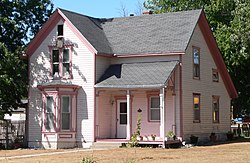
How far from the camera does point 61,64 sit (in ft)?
108

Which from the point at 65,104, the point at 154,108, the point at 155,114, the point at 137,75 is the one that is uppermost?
the point at 137,75

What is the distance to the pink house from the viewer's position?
31141 mm

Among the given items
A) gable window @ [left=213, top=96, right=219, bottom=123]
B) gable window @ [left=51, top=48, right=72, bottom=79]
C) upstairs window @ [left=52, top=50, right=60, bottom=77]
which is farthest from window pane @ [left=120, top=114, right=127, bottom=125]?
gable window @ [left=213, top=96, right=219, bottom=123]

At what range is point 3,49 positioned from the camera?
31906 millimetres

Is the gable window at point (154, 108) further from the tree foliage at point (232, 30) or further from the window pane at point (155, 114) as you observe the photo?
the tree foliage at point (232, 30)

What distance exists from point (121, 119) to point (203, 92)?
19.9ft

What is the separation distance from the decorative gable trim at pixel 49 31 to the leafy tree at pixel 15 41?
77 cm

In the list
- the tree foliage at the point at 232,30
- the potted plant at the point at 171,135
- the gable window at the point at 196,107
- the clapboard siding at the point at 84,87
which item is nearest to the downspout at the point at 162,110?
the potted plant at the point at 171,135

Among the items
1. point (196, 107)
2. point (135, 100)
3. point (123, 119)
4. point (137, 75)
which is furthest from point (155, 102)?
point (196, 107)

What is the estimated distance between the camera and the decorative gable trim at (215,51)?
34.5 metres

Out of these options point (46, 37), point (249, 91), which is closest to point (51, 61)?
point (46, 37)

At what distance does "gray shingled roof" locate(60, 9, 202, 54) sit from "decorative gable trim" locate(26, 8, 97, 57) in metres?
0.32

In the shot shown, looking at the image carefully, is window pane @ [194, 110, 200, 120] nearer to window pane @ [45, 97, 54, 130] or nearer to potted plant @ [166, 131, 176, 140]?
potted plant @ [166, 131, 176, 140]

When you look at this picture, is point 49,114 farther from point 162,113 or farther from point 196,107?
point 196,107
